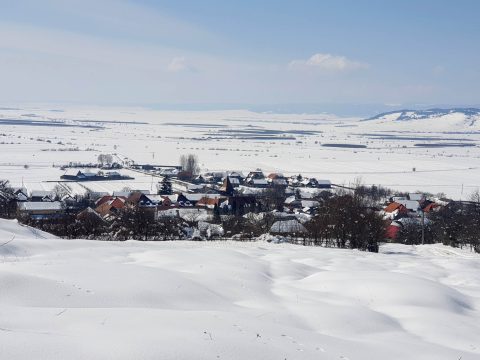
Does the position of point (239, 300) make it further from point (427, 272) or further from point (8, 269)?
point (427, 272)

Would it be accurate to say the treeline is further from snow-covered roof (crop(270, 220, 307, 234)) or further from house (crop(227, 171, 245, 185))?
house (crop(227, 171, 245, 185))

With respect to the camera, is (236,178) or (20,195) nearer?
(20,195)

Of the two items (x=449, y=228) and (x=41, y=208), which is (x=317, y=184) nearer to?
(x=449, y=228)

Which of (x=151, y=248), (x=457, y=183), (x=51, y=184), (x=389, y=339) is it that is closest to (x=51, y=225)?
(x=151, y=248)

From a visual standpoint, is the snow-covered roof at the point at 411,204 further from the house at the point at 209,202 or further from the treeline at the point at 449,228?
the house at the point at 209,202

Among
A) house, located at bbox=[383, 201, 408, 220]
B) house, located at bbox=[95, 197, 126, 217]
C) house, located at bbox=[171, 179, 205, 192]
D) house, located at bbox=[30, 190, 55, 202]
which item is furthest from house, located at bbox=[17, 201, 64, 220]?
house, located at bbox=[383, 201, 408, 220]

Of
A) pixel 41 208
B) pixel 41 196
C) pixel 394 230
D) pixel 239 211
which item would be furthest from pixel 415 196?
pixel 41 196

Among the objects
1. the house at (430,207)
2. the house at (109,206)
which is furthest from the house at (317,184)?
the house at (109,206)
